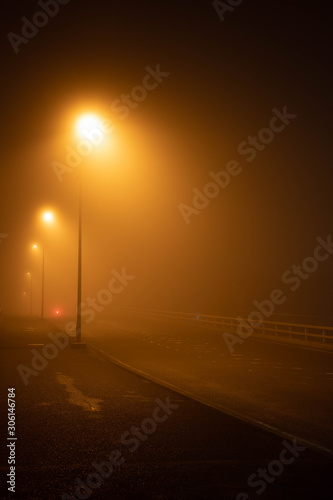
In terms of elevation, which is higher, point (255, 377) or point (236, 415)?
point (236, 415)

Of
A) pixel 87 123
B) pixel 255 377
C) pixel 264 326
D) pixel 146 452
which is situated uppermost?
pixel 87 123

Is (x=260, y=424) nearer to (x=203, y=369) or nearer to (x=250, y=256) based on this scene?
(x=203, y=369)

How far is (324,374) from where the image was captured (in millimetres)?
19766

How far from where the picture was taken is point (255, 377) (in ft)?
62.3

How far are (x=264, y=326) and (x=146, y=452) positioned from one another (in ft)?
128

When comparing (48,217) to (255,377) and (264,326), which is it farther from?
(255,377)

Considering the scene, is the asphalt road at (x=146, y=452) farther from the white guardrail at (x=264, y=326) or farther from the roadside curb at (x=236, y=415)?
the white guardrail at (x=264, y=326)

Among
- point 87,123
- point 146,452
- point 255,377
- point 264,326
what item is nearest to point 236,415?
point 146,452

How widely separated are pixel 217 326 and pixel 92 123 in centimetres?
2816

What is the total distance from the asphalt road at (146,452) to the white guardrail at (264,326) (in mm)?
18137

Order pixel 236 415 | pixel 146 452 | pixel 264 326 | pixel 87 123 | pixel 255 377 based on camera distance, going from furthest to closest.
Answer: pixel 264 326 → pixel 87 123 → pixel 255 377 → pixel 236 415 → pixel 146 452

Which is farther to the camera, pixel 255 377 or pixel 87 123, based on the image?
pixel 87 123

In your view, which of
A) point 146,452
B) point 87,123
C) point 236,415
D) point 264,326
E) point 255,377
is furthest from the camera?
point 264,326

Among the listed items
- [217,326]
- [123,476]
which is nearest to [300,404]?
[123,476]
